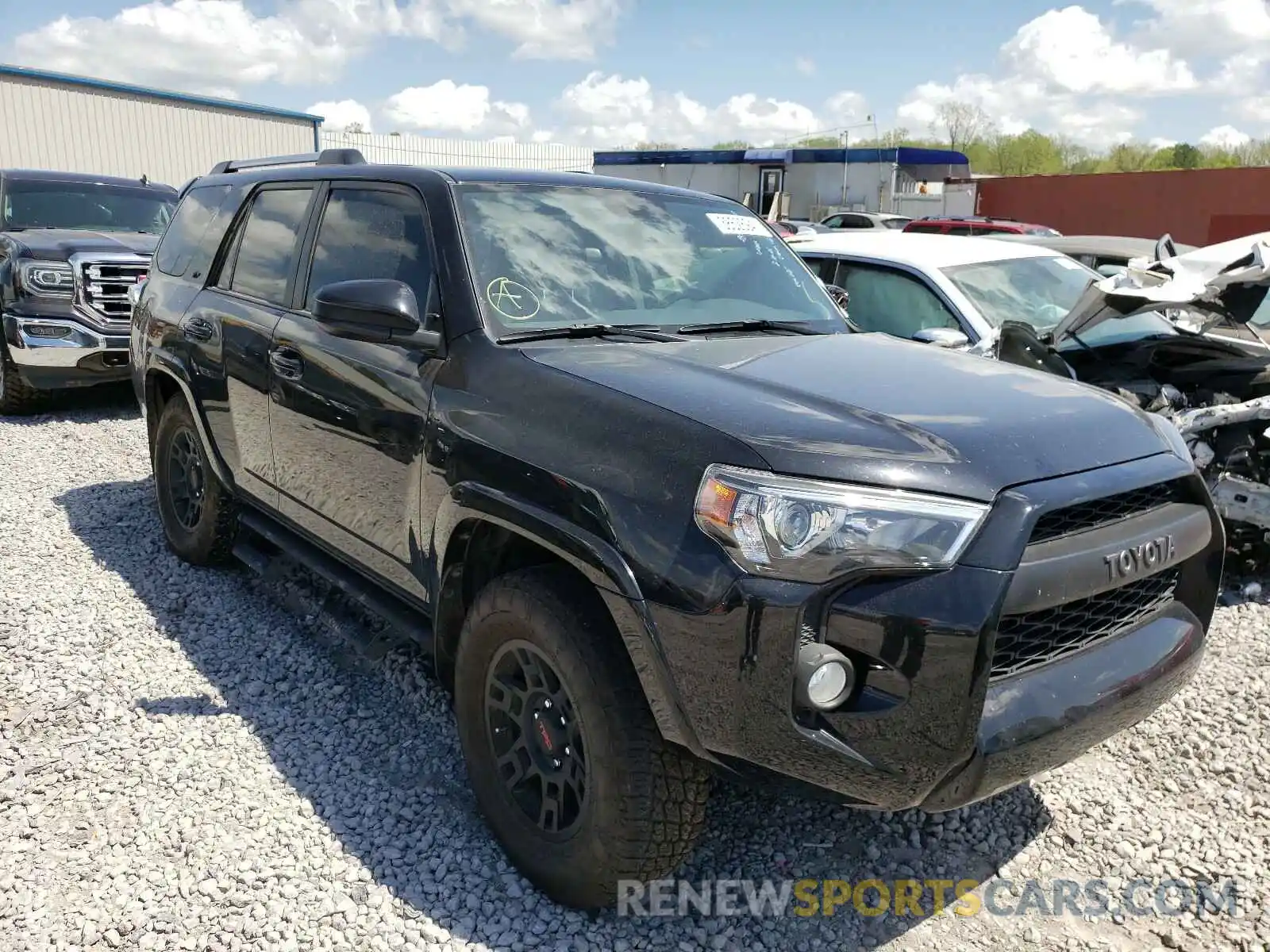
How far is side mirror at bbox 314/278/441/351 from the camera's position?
2881mm

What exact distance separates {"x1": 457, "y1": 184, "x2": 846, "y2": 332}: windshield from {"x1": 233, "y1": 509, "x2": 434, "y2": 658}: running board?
1.04 m

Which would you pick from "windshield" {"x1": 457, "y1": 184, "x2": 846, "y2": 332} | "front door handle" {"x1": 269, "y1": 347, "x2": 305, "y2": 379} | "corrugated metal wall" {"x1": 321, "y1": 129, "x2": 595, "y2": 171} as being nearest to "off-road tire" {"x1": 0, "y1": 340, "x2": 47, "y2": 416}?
"front door handle" {"x1": 269, "y1": 347, "x2": 305, "y2": 379}

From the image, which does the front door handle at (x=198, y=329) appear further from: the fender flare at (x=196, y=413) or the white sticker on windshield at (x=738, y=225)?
the white sticker on windshield at (x=738, y=225)

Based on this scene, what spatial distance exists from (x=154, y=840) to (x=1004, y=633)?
2.44 m

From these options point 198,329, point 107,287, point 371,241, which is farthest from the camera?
point 107,287

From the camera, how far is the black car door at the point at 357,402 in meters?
3.09

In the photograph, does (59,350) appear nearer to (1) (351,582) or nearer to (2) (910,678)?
(1) (351,582)

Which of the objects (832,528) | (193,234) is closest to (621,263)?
(832,528)

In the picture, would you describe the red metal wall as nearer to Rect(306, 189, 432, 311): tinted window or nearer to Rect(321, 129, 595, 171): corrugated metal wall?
Rect(321, 129, 595, 171): corrugated metal wall

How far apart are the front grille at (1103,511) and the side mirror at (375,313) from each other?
5.83 feet

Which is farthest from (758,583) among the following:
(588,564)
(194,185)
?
(194,185)

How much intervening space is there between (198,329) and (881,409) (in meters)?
3.31

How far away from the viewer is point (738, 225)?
13.0 ft

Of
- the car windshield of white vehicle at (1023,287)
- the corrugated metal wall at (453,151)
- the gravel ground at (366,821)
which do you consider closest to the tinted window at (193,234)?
the gravel ground at (366,821)
